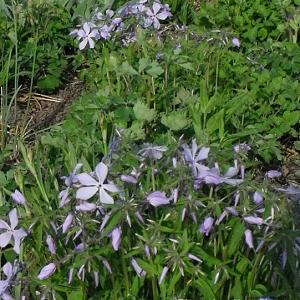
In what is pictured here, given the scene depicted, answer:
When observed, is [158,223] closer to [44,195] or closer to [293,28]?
[44,195]

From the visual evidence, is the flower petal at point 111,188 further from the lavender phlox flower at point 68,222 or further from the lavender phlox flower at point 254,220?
the lavender phlox flower at point 254,220

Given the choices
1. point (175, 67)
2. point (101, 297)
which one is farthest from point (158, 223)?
point (175, 67)

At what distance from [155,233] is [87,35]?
1.77m

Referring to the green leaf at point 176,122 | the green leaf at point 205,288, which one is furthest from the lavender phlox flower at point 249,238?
the green leaf at point 176,122

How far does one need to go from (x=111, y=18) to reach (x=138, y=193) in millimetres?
1839

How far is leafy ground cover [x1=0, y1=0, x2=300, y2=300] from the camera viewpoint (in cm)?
203

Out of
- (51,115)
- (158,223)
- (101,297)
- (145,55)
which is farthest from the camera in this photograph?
(51,115)

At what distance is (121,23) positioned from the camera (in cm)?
369

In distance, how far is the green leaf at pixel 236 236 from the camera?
2.07 metres

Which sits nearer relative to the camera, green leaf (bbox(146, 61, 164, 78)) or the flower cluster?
green leaf (bbox(146, 61, 164, 78))

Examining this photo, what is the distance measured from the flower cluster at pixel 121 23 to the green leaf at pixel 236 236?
5.47ft

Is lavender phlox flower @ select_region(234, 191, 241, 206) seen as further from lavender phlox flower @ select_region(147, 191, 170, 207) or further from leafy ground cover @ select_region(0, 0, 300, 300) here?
lavender phlox flower @ select_region(147, 191, 170, 207)

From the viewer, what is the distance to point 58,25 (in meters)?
3.86

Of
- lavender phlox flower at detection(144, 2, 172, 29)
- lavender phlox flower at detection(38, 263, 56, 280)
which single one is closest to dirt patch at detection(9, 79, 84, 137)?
lavender phlox flower at detection(144, 2, 172, 29)
